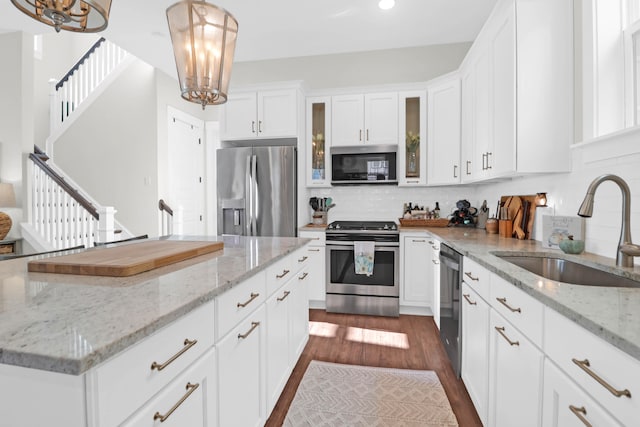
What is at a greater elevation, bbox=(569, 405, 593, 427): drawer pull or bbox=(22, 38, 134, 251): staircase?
bbox=(22, 38, 134, 251): staircase

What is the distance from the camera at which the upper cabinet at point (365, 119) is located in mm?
3600

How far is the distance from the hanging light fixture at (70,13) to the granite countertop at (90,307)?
91 centimetres

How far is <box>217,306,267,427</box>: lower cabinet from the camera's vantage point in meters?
1.15

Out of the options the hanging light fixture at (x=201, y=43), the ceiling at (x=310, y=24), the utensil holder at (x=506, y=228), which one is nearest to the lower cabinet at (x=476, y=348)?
the utensil holder at (x=506, y=228)

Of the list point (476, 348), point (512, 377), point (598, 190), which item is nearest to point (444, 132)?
point (598, 190)

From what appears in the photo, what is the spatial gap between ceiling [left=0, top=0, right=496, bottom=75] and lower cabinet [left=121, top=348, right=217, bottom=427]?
125 inches

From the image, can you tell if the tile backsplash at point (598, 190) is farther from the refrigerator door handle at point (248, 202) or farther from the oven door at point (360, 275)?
the refrigerator door handle at point (248, 202)

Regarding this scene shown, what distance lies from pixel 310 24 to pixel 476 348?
334 centimetres

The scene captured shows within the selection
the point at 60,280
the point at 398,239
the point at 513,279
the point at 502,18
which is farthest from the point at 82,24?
the point at 398,239

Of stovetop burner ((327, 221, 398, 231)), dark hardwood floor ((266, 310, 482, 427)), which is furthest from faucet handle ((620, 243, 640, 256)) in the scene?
stovetop burner ((327, 221, 398, 231))

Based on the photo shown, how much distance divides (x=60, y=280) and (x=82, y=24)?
960mm

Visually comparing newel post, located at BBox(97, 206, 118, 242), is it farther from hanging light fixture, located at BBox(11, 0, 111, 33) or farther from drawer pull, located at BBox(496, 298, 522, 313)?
drawer pull, located at BBox(496, 298, 522, 313)

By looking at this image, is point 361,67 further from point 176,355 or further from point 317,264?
point 176,355

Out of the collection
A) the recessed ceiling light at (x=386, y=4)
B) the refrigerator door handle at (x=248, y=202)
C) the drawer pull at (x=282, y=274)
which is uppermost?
the recessed ceiling light at (x=386, y=4)
